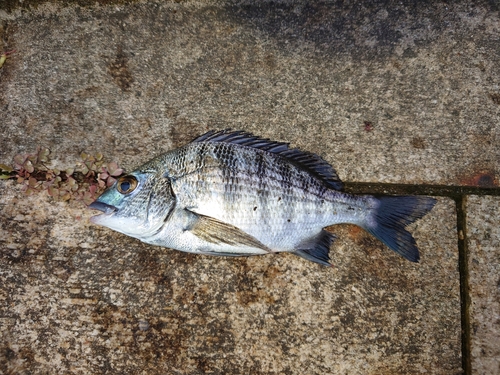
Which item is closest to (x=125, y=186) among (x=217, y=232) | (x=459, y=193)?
(x=217, y=232)

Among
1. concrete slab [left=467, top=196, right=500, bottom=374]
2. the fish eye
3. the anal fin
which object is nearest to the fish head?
the fish eye

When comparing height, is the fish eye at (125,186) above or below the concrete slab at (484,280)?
above

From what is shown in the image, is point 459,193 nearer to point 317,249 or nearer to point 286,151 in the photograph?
point 317,249

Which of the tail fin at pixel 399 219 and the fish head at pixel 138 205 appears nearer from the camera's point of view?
the fish head at pixel 138 205

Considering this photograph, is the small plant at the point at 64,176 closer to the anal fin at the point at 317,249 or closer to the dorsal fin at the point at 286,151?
the dorsal fin at the point at 286,151

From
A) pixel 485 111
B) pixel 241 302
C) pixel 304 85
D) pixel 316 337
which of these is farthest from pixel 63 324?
pixel 485 111

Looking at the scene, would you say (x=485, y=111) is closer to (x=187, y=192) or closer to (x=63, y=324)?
(x=187, y=192)

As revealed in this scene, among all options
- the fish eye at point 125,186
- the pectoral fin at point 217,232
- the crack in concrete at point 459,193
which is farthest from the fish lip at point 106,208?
the crack in concrete at point 459,193
